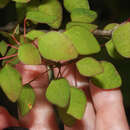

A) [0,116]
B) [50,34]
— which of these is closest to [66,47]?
[50,34]

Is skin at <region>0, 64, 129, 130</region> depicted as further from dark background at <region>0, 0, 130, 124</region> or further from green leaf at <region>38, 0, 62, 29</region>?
dark background at <region>0, 0, 130, 124</region>

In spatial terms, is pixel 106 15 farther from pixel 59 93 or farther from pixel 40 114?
pixel 59 93

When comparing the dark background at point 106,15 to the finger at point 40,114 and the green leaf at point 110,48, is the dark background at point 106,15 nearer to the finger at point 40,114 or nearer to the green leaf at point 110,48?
the finger at point 40,114

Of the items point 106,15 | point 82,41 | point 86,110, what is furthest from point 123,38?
point 106,15

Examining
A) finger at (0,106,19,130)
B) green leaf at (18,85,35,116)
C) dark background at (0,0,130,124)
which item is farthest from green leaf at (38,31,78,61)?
dark background at (0,0,130,124)

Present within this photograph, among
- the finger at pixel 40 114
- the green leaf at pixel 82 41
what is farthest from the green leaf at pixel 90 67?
the finger at pixel 40 114

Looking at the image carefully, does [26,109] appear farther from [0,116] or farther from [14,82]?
[0,116]
